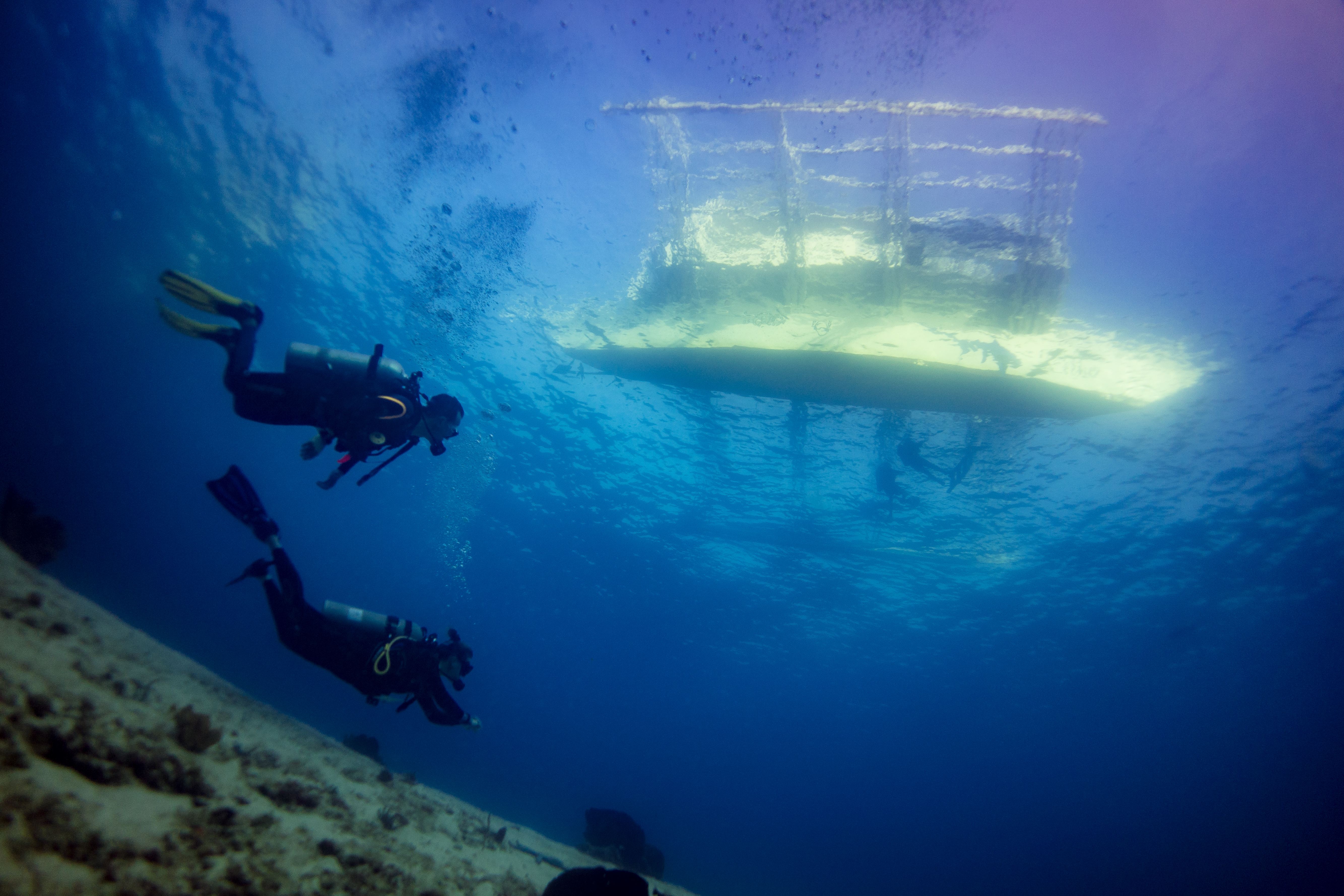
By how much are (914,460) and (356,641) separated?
1469cm

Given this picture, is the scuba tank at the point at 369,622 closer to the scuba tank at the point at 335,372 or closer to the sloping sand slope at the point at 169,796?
the sloping sand slope at the point at 169,796

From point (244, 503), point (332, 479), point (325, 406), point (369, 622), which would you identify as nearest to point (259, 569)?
point (244, 503)

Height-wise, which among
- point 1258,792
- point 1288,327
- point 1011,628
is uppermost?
point 1258,792

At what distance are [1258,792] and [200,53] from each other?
94.8 meters

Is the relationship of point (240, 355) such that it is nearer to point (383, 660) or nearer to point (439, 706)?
→ point (383, 660)

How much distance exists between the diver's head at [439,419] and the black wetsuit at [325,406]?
0.27 m

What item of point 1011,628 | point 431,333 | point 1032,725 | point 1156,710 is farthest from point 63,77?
point 1032,725

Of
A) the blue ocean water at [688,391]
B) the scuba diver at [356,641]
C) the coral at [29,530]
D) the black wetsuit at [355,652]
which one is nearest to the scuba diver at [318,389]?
the scuba diver at [356,641]

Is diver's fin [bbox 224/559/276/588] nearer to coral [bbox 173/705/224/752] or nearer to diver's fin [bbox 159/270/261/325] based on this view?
coral [bbox 173/705/224/752]

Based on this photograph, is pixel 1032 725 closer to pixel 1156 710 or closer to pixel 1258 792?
pixel 1156 710

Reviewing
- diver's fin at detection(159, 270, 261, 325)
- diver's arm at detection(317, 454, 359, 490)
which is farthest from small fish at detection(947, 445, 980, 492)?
diver's fin at detection(159, 270, 261, 325)

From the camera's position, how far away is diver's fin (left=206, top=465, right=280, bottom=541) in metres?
5.54

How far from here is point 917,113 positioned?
7.21m

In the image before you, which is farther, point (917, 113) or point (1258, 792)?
point (1258, 792)
